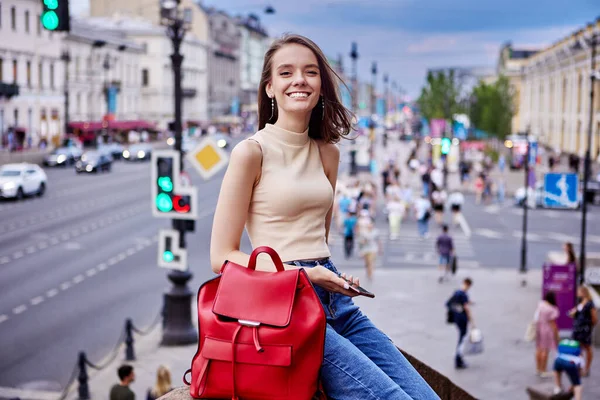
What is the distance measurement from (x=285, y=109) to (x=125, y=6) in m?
119

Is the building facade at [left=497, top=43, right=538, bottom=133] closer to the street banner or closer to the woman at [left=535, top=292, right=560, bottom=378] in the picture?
the street banner

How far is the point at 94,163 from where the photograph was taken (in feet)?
185

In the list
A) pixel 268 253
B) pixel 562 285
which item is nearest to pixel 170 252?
pixel 562 285

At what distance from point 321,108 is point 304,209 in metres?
0.52

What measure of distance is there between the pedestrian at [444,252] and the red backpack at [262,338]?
22.0 m

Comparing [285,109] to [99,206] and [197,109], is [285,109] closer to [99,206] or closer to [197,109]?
[99,206]

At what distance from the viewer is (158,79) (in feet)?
351

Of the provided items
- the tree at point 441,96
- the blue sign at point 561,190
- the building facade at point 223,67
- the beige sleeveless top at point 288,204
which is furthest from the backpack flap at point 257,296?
the building facade at point 223,67

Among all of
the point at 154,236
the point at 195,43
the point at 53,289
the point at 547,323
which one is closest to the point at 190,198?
the point at 547,323

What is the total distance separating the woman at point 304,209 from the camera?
3070 mm

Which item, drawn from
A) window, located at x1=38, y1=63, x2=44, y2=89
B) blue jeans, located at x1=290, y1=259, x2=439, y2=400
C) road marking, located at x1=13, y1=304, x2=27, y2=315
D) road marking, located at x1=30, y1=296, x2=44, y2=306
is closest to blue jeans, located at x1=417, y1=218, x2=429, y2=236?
road marking, located at x1=30, y1=296, x2=44, y2=306

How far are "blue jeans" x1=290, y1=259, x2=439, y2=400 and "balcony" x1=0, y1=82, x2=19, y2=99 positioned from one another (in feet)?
169

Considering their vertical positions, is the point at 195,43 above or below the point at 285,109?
above

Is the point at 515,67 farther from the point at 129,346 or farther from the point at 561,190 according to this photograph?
the point at 129,346
